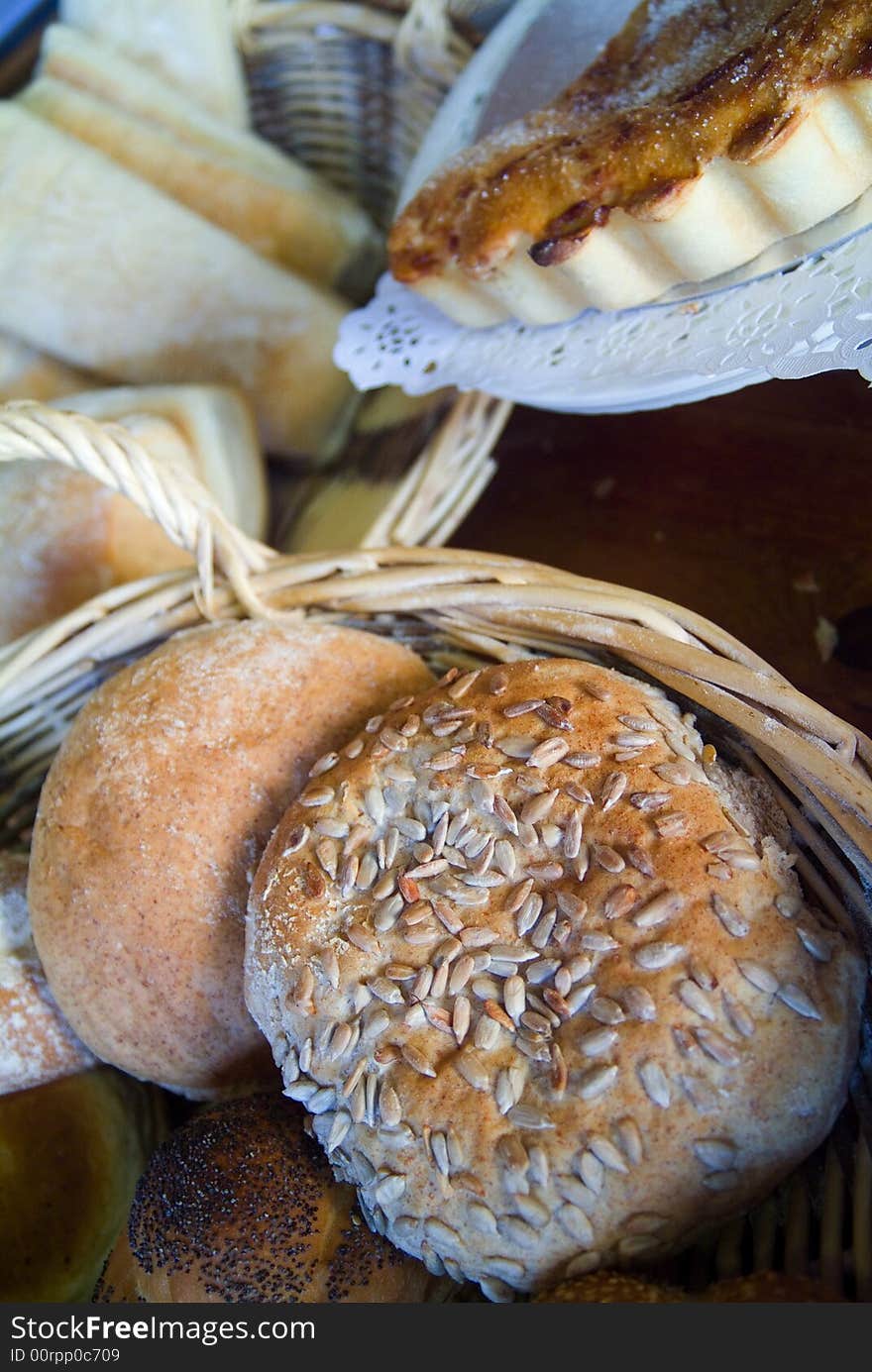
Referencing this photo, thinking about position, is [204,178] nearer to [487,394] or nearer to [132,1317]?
[487,394]

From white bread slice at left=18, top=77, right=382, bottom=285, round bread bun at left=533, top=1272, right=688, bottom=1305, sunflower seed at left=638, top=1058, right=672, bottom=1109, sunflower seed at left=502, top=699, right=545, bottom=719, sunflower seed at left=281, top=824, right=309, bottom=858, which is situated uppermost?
white bread slice at left=18, top=77, right=382, bottom=285

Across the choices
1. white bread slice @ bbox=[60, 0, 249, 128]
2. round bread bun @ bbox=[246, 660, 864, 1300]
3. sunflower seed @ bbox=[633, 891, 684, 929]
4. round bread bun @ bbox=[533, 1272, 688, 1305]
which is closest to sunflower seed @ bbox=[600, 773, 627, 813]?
round bread bun @ bbox=[246, 660, 864, 1300]

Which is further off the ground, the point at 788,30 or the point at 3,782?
the point at 788,30

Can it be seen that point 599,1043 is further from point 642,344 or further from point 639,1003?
point 642,344

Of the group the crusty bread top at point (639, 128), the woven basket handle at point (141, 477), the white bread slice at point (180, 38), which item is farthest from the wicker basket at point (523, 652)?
the white bread slice at point (180, 38)

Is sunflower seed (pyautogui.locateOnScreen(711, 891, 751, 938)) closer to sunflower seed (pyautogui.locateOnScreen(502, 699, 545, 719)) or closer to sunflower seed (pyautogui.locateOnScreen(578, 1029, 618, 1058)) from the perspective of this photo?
sunflower seed (pyautogui.locateOnScreen(578, 1029, 618, 1058))

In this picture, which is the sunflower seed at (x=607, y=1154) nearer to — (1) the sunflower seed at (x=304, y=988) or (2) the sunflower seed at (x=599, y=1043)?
(2) the sunflower seed at (x=599, y=1043)

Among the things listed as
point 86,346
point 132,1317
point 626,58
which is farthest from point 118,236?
point 132,1317
